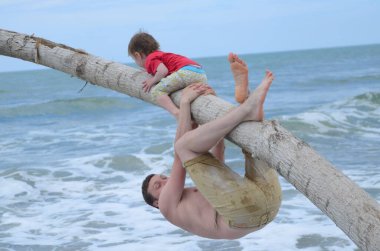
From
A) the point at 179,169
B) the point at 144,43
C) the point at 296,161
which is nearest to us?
the point at 296,161

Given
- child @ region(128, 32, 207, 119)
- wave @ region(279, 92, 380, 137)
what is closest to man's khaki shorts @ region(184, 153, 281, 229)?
child @ region(128, 32, 207, 119)

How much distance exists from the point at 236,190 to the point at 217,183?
3.8 inches

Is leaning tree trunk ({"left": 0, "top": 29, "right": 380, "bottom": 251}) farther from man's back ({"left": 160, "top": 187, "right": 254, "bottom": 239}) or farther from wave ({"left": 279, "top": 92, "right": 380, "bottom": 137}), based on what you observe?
wave ({"left": 279, "top": 92, "right": 380, "bottom": 137})

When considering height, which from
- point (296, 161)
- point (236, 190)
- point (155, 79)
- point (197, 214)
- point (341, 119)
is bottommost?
point (341, 119)

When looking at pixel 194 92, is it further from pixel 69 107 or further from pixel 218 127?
pixel 69 107

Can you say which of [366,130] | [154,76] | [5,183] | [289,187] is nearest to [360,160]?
[289,187]

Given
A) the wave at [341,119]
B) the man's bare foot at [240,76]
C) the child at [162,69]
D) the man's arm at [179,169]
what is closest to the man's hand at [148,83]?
the child at [162,69]

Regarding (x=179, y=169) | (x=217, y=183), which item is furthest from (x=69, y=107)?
(x=217, y=183)

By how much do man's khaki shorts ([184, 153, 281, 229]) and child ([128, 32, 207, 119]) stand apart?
1.32 ft

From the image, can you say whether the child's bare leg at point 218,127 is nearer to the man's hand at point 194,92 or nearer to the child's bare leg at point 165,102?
the man's hand at point 194,92

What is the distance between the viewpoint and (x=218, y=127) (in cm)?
285

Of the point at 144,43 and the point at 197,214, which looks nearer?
the point at 197,214

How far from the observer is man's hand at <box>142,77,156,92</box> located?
357cm

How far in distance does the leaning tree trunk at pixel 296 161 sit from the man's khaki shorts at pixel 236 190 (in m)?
0.21
